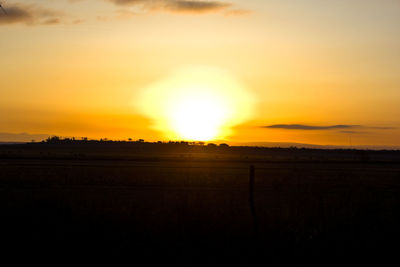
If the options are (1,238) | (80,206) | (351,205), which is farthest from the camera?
(351,205)

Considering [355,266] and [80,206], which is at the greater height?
[80,206]

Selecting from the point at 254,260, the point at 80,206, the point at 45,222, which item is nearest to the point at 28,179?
the point at 80,206

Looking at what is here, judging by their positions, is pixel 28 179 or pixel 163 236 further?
pixel 28 179

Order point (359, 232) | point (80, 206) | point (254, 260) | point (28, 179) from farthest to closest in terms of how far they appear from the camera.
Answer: point (28, 179) → point (80, 206) → point (359, 232) → point (254, 260)

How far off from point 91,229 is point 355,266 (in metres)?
6.37

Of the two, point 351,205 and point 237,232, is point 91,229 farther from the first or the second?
point 351,205

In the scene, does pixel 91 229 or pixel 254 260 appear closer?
pixel 254 260

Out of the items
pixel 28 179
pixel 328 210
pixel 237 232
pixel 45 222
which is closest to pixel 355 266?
pixel 237 232

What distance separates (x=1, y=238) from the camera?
11414 mm

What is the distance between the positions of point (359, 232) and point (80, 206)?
8503 mm

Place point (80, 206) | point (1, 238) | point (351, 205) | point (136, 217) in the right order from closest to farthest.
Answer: point (1, 238) → point (136, 217) → point (80, 206) → point (351, 205)

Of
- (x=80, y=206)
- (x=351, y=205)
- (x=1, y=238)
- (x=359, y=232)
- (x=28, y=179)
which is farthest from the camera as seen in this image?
(x=28, y=179)

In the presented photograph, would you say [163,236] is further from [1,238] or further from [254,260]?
[1,238]

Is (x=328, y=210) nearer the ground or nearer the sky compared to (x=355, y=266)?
nearer the sky
